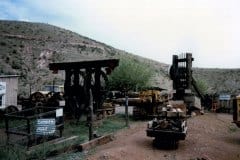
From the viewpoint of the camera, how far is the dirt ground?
1239cm

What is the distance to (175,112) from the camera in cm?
1469

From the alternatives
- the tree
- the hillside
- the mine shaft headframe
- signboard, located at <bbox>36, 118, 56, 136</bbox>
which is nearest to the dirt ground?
signboard, located at <bbox>36, 118, 56, 136</bbox>

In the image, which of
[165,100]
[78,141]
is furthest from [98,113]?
[78,141]

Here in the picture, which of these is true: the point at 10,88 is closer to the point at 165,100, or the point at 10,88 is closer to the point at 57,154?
the point at 165,100

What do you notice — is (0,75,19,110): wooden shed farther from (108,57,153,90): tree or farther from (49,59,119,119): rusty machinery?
(108,57,153,90): tree

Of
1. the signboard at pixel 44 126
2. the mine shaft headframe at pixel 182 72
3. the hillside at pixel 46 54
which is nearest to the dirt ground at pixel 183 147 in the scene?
the signboard at pixel 44 126

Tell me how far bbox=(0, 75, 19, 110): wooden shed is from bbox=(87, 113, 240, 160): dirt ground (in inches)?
372

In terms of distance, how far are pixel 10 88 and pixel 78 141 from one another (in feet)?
37.8

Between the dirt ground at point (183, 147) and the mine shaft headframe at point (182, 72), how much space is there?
24.9ft

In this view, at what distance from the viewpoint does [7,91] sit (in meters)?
24.1

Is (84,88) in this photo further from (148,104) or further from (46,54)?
(46,54)

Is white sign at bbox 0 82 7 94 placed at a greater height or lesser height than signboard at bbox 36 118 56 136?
greater

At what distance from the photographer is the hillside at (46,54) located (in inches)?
1866

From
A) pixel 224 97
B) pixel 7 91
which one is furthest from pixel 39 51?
pixel 224 97
